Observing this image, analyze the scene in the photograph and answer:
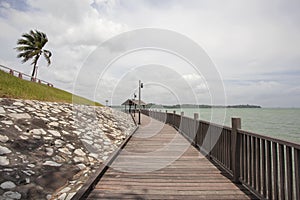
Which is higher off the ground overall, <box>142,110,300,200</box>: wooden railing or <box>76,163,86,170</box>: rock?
<box>142,110,300,200</box>: wooden railing

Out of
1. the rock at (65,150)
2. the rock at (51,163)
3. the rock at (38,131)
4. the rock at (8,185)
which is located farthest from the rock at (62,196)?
the rock at (38,131)

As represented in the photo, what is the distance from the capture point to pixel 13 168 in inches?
143

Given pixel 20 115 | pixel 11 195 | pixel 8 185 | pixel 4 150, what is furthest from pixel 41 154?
pixel 20 115

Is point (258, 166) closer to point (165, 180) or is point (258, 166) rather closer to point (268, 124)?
point (165, 180)

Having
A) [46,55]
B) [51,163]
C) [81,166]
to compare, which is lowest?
[81,166]

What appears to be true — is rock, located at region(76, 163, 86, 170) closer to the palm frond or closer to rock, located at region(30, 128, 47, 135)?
rock, located at region(30, 128, 47, 135)

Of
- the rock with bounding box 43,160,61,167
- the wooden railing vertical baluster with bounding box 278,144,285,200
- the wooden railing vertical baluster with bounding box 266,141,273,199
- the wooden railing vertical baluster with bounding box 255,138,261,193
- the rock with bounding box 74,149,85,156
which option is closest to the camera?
the wooden railing vertical baluster with bounding box 278,144,285,200

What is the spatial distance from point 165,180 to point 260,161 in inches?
63.1

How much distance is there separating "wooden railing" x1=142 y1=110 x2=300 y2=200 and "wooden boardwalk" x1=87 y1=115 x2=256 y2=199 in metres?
0.22

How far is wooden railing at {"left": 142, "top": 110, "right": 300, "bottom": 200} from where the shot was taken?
7.71 feet

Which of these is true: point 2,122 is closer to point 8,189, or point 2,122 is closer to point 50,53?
point 8,189

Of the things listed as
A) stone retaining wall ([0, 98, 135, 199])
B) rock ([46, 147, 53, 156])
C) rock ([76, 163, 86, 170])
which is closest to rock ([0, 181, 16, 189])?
stone retaining wall ([0, 98, 135, 199])

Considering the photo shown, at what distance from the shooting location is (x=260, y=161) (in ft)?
→ 9.71

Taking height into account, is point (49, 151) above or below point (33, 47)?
below
